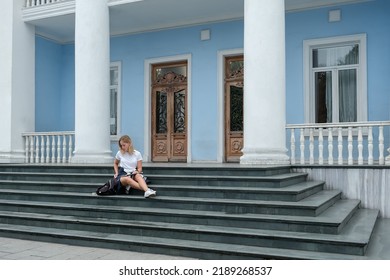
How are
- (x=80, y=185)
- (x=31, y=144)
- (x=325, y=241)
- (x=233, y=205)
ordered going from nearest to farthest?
(x=325, y=241) → (x=233, y=205) → (x=80, y=185) → (x=31, y=144)

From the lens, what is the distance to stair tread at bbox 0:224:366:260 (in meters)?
4.91

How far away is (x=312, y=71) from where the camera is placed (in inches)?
417

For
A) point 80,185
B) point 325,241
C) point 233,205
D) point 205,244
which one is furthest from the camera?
point 80,185

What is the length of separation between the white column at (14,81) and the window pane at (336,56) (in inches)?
310

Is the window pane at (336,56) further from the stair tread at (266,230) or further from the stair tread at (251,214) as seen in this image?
the stair tread at (266,230)

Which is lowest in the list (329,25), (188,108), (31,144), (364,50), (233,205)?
(233,205)

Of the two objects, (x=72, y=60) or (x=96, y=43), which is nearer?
(x=96, y=43)

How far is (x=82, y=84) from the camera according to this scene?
1005cm

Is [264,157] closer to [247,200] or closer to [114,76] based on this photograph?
[247,200]

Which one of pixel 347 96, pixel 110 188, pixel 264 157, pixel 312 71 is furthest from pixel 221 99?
pixel 110 188

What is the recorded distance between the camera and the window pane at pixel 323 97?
10406 millimetres

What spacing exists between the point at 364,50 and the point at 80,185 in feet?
23.0

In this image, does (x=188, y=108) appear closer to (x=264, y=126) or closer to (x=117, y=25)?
(x=117, y=25)

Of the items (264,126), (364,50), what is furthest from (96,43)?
(364,50)
